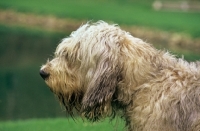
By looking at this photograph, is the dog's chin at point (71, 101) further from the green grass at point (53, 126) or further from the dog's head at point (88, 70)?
the green grass at point (53, 126)

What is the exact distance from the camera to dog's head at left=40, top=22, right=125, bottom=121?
6309mm

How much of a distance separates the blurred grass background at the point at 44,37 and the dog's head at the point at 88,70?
335 cm

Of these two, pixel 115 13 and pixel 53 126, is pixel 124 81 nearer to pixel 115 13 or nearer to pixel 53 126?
→ pixel 53 126

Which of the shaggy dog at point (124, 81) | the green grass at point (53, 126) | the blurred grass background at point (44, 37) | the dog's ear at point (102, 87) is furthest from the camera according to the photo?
the blurred grass background at point (44, 37)

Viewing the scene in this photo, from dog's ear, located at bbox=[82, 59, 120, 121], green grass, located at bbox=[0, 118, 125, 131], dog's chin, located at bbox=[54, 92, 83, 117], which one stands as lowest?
green grass, located at bbox=[0, 118, 125, 131]

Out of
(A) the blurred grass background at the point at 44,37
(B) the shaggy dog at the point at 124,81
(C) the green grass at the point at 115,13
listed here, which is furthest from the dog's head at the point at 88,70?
(C) the green grass at the point at 115,13

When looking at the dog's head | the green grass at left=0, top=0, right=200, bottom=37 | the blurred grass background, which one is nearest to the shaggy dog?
the dog's head

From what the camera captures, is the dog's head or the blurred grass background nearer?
the dog's head

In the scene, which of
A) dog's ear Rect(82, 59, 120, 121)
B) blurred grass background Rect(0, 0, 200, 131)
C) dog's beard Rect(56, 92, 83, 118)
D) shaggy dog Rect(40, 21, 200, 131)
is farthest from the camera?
blurred grass background Rect(0, 0, 200, 131)

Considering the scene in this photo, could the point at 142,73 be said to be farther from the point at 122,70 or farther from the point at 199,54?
the point at 199,54

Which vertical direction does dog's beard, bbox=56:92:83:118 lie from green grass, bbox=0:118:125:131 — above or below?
above

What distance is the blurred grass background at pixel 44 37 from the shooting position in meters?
13.3

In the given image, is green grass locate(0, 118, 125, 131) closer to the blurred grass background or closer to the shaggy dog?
the blurred grass background

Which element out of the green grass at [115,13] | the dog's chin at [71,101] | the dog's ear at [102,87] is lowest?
the green grass at [115,13]
